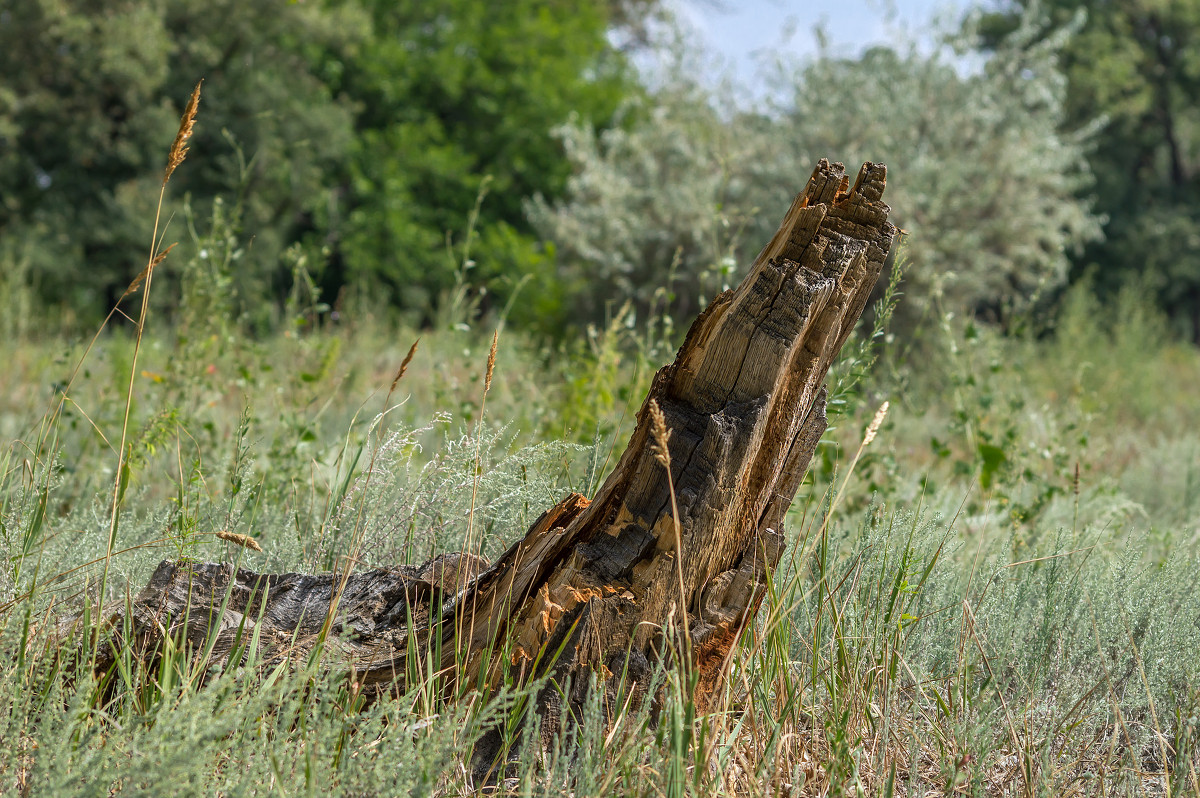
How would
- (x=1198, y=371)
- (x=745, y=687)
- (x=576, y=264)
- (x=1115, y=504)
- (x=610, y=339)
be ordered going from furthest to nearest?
(x=1198, y=371)
(x=576, y=264)
(x=610, y=339)
(x=1115, y=504)
(x=745, y=687)

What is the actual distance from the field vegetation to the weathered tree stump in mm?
103

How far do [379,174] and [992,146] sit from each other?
10988mm

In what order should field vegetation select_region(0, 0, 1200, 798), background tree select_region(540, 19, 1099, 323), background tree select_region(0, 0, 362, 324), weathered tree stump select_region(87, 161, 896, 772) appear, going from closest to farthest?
field vegetation select_region(0, 0, 1200, 798) < weathered tree stump select_region(87, 161, 896, 772) < background tree select_region(540, 19, 1099, 323) < background tree select_region(0, 0, 362, 324)

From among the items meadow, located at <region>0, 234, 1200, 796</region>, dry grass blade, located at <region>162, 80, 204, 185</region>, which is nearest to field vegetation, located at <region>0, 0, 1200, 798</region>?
meadow, located at <region>0, 234, 1200, 796</region>

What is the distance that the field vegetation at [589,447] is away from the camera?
1459 millimetres

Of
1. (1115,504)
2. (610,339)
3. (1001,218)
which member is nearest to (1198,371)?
(1001,218)

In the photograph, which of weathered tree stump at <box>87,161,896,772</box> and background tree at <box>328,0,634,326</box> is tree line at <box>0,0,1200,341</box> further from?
weathered tree stump at <box>87,161,896,772</box>

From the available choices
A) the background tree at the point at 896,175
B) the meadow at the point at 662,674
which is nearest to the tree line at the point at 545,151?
the background tree at the point at 896,175

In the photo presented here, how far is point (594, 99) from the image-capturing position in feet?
55.5

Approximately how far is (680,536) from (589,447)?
0.65 meters

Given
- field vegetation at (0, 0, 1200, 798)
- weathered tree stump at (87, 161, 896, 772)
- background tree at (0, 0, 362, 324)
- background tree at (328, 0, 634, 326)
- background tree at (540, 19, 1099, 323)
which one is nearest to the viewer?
field vegetation at (0, 0, 1200, 798)

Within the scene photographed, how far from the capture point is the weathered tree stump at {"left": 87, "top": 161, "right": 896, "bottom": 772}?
5.17ft

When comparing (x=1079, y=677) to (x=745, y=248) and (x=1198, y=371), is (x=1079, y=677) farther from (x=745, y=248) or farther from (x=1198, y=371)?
(x=1198, y=371)

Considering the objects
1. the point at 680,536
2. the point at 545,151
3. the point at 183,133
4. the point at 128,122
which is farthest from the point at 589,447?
the point at 545,151
